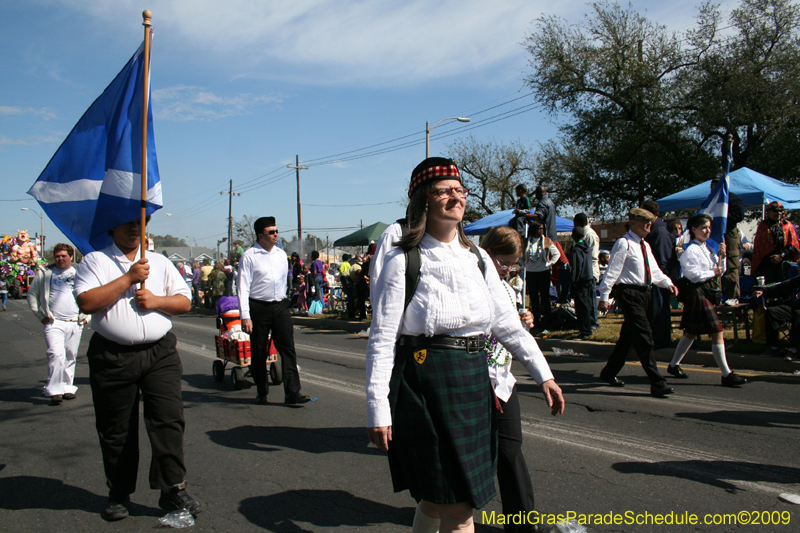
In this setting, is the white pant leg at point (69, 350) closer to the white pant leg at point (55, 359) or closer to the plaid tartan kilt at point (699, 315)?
the white pant leg at point (55, 359)

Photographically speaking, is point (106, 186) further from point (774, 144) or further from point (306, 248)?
point (306, 248)

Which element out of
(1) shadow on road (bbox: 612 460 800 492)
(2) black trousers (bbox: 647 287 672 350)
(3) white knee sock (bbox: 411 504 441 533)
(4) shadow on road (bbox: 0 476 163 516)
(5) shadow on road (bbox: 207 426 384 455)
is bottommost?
(4) shadow on road (bbox: 0 476 163 516)

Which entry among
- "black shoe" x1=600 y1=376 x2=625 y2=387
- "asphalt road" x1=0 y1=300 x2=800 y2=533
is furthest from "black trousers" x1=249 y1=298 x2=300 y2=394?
"black shoe" x1=600 y1=376 x2=625 y2=387

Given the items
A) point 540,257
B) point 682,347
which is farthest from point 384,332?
point 540,257

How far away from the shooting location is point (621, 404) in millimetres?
6105

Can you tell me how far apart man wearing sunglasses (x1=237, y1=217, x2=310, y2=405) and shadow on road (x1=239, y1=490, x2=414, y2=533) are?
2.60 m

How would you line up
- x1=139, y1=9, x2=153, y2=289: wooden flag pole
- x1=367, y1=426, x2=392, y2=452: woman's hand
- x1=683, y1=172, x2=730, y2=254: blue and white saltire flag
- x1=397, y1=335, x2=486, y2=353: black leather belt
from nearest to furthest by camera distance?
1. x1=367, y1=426, x2=392, y2=452: woman's hand
2. x1=397, y1=335, x2=486, y2=353: black leather belt
3. x1=139, y1=9, x2=153, y2=289: wooden flag pole
4. x1=683, y1=172, x2=730, y2=254: blue and white saltire flag

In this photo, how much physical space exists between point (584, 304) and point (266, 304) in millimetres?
6002

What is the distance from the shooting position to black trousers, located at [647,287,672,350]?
6.62 meters

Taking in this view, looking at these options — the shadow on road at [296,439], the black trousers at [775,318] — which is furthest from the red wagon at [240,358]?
the black trousers at [775,318]

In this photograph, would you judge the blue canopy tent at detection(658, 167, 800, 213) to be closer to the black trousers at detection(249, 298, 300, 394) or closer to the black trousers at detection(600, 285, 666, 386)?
the black trousers at detection(600, 285, 666, 386)

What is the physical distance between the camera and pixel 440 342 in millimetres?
2398

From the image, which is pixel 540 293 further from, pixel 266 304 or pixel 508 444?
pixel 508 444

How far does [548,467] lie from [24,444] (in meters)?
→ 4.61
